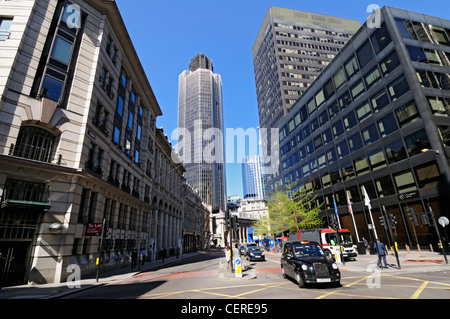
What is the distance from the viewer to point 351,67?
35219mm

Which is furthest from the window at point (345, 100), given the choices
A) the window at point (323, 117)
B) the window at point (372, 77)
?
the window at point (323, 117)

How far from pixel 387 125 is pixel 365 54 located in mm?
11777

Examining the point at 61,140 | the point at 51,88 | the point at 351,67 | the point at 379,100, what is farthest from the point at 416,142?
Result: the point at 51,88

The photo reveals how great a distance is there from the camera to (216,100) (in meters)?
181

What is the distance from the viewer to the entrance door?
13.1 metres

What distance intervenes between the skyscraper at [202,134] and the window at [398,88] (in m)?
125

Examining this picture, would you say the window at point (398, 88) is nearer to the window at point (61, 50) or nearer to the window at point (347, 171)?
the window at point (347, 171)

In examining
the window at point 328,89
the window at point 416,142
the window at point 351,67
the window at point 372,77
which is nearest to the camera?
the window at point 416,142

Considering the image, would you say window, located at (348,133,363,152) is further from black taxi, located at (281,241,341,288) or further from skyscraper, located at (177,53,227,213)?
skyscraper, located at (177,53,227,213)

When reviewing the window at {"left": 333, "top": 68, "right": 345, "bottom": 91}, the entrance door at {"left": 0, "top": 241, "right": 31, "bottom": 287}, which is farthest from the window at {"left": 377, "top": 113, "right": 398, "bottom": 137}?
the entrance door at {"left": 0, "top": 241, "right": 31, "bottom": 287}

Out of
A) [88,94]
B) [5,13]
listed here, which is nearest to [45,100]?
[88,94]

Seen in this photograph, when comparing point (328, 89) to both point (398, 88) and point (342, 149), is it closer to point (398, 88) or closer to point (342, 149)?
point (342, 149)

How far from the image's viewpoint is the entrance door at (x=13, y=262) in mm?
13094

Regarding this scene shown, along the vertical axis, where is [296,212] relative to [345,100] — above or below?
below
